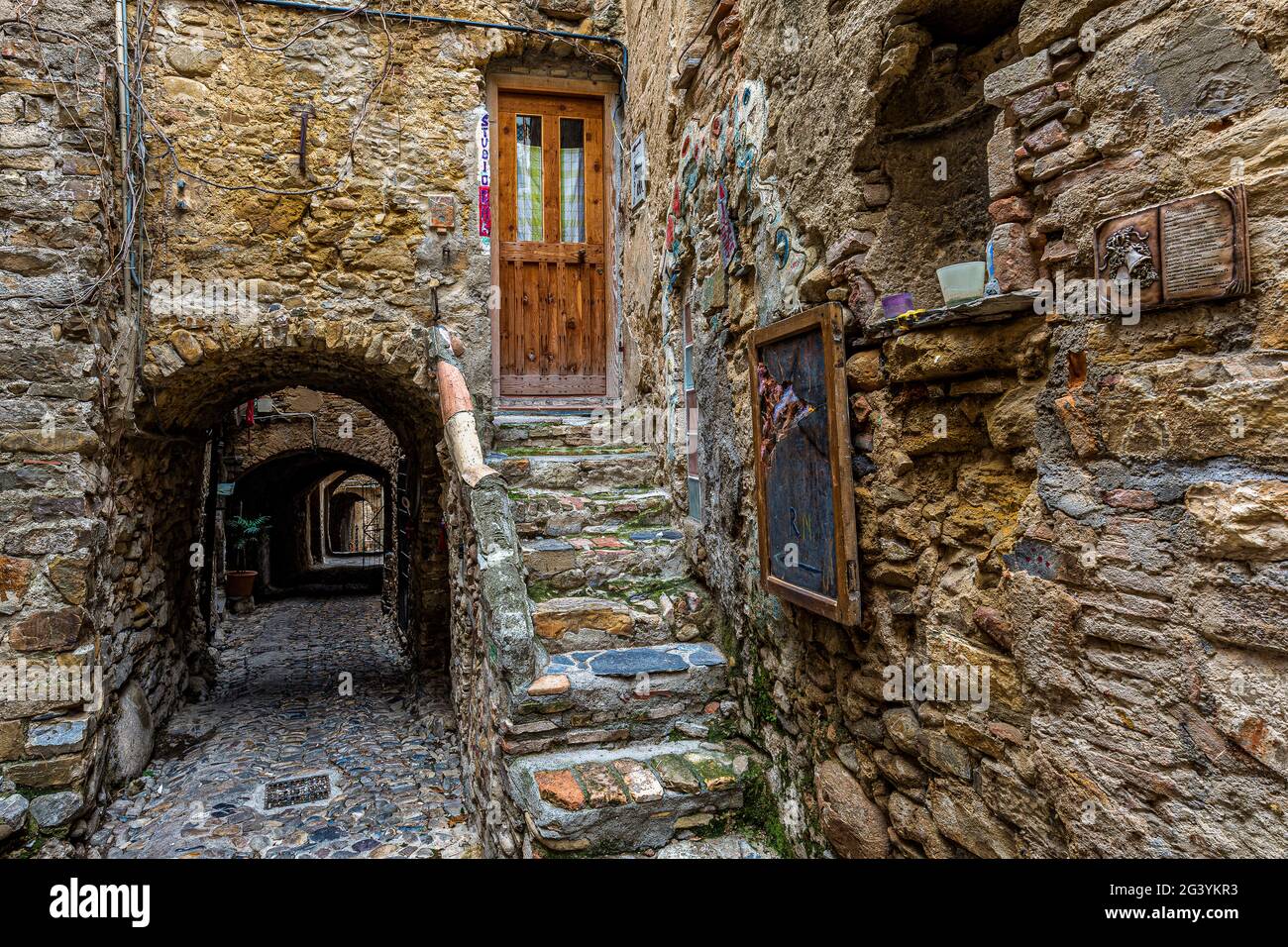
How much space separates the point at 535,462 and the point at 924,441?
2.91m

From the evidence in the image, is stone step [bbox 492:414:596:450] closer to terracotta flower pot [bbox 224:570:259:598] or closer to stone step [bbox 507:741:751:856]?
stone step [bbox 507:741:751:856]

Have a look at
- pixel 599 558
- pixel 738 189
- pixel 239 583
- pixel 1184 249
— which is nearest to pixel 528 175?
pixel 738 189

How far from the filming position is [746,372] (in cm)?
325

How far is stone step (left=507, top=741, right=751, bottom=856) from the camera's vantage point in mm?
2664

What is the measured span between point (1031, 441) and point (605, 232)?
4.80 m

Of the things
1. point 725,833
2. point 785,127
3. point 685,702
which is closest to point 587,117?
point 785,127

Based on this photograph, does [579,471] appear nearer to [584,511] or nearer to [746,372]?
[584,511]

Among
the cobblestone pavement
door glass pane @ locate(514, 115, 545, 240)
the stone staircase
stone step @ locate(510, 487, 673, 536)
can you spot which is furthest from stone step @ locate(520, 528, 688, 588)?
door glass pane @ locate(514, 115, 545, 240)

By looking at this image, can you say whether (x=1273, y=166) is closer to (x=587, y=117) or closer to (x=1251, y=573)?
(x=1251, y=573)

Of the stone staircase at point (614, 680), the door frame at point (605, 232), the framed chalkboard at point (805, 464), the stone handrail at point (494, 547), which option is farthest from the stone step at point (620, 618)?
the door frame at point (605, 232)

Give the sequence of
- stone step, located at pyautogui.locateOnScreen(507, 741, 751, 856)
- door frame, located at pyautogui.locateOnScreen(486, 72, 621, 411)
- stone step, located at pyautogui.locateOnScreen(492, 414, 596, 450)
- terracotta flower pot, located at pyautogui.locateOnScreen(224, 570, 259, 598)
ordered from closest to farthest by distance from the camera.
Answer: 1. stone step, located at pyautogui.locateOnScreen(507, 741, 751, 856)
2. stone step, located at pyautogui.locateOnScreen(492, 414, 596, 450)
3. door frame, located at pyautogui.locateOnScreen(486, 72, 621, 411)
4. terracotta flower pot, located at pyautogui.locateOnScreen(224, 570, 259, 598)

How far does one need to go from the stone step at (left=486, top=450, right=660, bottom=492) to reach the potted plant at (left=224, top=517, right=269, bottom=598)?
735cm

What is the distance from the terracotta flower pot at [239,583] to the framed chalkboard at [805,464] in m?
9.61
